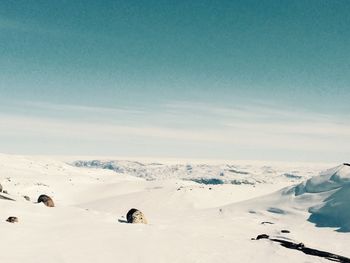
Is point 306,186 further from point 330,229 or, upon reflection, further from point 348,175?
point 330,229

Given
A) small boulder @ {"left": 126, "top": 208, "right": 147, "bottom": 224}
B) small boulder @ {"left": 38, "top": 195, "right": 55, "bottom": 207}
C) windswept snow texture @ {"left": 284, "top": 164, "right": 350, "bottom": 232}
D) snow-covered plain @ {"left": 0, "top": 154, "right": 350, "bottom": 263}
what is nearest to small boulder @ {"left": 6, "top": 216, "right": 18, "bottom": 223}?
snow-covered plain @ {"left": 0, "top": 154, "right": 350, "bottom": 263}

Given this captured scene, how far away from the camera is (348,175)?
192 feet

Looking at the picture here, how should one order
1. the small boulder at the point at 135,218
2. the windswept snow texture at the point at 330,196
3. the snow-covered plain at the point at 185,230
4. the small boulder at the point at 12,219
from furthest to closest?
1. the windswept snow texture at the point at 330,196
2. the small boulder at the point at 135,218
3. the small boulder at the point at 12,219
4. the snow-covered plain at the point at 185,230

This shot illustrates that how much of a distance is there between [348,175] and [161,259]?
42.6 metres

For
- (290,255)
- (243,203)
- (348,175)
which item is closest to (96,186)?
(243,203)

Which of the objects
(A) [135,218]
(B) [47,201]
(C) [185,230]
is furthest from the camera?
(B) [47,201]

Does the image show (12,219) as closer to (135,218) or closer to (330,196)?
(135,218)

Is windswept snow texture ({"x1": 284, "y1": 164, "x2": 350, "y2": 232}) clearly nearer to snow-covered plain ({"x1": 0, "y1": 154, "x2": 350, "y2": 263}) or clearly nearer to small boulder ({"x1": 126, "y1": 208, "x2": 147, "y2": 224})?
snow-covered plain ({"x1": 0, "y1": 154, "x2": 350, "y2": 263})

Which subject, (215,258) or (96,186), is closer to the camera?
(215,258)

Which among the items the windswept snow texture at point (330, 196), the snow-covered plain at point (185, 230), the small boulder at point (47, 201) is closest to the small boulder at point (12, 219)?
the snow-covered plain at point (185, 230)

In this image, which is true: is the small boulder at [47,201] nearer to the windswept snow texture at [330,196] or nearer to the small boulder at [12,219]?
the small boulder at [12,219]

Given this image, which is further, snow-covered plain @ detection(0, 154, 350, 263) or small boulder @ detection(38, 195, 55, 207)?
small boulder @ detection(38, 195, 55, 207)

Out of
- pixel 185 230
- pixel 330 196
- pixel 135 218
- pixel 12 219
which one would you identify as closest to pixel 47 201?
pixel 135 218

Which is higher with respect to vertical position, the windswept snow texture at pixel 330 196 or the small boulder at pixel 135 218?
the windswept snow texture at pixel 330 196
